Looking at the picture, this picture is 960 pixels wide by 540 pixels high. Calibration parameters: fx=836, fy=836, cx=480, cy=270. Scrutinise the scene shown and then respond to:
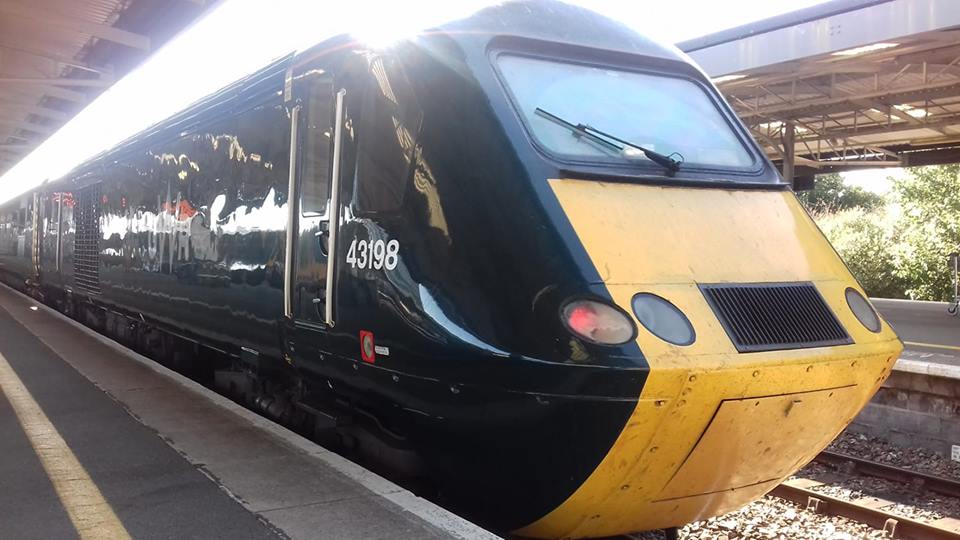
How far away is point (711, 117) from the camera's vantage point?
449cm

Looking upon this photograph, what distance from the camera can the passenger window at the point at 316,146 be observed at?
448 centimetres

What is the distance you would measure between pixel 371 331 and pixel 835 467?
208 inches

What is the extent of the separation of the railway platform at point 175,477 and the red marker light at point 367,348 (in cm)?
67

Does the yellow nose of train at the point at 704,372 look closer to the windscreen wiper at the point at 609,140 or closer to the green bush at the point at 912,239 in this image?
the windscreen wiper at the point at 609,140

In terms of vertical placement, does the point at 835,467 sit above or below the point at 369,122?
below

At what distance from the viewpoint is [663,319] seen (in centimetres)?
325

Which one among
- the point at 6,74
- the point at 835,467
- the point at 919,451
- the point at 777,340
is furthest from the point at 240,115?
the point at 6,74

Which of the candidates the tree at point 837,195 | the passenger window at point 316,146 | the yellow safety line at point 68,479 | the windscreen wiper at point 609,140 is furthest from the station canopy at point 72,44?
the tree at point 837,195

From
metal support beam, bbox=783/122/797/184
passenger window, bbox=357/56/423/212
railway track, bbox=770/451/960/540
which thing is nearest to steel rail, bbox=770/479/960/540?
railway track, bbox=770/451/960/540

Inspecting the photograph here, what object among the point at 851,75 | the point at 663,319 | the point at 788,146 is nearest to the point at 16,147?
the point at 788,146

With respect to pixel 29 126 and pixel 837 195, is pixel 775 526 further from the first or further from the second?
pixel 837 195

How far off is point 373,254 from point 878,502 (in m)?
4.79

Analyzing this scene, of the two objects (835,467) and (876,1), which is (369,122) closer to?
(835,467)

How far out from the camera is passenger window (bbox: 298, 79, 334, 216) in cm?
448
